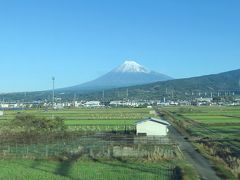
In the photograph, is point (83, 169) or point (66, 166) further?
point (66, 166)

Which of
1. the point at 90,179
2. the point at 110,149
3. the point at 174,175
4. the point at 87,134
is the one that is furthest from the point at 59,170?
the point at 87,134

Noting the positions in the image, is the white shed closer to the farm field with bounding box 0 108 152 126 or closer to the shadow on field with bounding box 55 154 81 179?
the farm field with bounding box 0 108 152 126

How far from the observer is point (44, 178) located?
16891mm

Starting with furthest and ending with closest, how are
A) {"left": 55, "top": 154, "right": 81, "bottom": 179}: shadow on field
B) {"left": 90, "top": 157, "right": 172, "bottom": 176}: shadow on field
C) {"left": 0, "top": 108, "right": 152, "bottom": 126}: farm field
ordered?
1. {"left": 0, "top": 108, "right": 152, "bottom": 126}: farm field
2. {"left": 90, "top": 157, "right": 172, "bottom": 176}: shadow on field
3. {"left": 55, "top": 154, "right": 81, "bottom": 179}: shadow on field

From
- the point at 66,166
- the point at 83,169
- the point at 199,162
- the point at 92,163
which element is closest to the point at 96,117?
the point at 92,163

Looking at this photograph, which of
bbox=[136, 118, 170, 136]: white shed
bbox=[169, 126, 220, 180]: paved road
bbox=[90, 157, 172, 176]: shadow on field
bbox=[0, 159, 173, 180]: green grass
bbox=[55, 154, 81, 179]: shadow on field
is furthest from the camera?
bbox=[136, 118, 170, 136]: white shed

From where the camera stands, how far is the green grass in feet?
57.1

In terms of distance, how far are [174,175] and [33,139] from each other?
16014 millimetres

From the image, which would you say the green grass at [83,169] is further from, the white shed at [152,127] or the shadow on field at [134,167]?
the white shed at [152,127]

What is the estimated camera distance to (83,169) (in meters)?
19.1

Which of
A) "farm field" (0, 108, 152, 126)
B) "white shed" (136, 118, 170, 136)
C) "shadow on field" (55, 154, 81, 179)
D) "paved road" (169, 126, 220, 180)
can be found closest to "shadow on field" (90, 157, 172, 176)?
"shadow on field" (55, 154, 81, 179)

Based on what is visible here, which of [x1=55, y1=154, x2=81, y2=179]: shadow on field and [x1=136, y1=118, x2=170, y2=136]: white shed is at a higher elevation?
[x1=136, y1=118, x2=170, y2=136]: white shed

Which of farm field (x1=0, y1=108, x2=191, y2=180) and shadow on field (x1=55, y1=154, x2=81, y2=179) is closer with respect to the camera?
farm field (x1=0, y1=108, x2=191, y2=180)

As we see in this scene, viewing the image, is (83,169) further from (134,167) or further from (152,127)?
(152,127)
